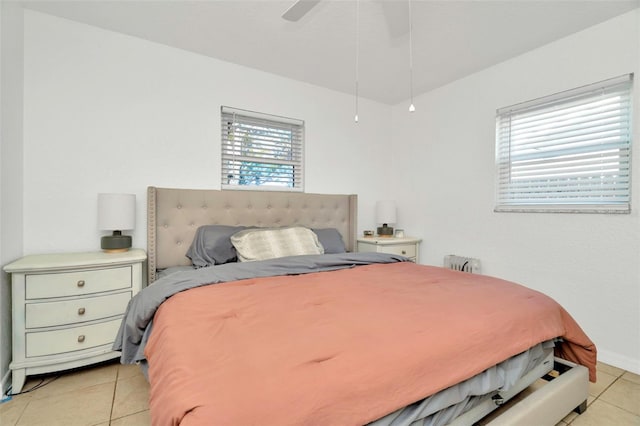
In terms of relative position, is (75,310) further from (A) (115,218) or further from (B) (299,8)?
(B) (299,8)

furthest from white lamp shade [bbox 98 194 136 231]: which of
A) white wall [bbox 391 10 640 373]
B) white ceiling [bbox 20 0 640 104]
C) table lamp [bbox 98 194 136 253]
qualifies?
white wall [bbox 391 10 640 373]

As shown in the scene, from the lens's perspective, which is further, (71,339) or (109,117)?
(109,117)

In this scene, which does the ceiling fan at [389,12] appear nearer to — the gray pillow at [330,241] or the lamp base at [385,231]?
the gray pillow at [330,241]

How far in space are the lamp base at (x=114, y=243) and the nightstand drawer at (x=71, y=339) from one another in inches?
20.2

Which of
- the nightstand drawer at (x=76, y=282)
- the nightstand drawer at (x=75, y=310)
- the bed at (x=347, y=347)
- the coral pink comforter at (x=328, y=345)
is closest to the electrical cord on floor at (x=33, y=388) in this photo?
the nightstand drawer at (x=75, y=310)

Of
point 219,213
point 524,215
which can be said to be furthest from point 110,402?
point 524,215

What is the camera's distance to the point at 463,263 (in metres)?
3.02

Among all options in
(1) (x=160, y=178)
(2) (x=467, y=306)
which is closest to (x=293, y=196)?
(1) (x=160, y=178)

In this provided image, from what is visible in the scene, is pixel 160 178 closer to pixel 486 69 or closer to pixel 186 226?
pixel 186 226

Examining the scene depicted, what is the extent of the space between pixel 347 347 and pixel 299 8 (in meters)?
1.67

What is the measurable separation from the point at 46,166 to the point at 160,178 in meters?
0.73

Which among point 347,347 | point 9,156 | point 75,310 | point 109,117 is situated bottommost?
point 75,310

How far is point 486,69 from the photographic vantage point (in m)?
2.91

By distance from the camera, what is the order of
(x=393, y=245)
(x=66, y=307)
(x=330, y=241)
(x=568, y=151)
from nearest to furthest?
(x=66, y=307)
(x=568, y=151)
(x=330, y=241)
(x=393, y=245)
